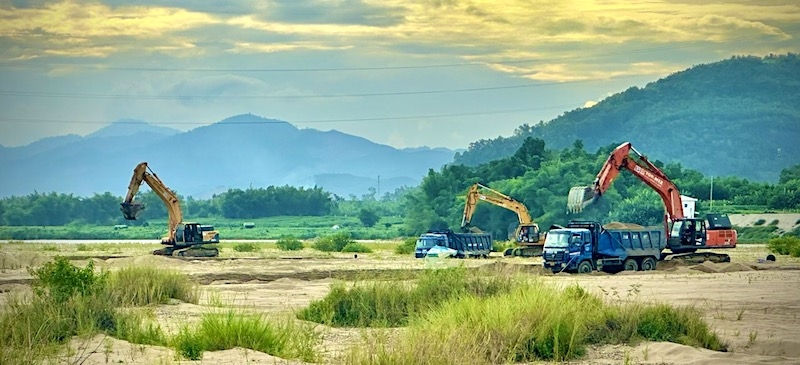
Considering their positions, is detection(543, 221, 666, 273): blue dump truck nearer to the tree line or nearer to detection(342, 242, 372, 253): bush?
detection(342, 242, 372, 253): bush

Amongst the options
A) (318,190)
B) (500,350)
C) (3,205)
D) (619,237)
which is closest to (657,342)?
(500,350)

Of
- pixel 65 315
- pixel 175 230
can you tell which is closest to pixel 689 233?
pixel 175 230

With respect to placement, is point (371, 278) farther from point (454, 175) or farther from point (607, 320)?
point (454, 175)

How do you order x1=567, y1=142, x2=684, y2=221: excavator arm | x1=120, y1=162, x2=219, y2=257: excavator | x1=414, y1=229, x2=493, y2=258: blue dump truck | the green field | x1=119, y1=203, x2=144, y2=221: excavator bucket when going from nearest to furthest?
x1=567, y1=142, x2=684, y2=221: excavator arm < x1=119, y1=203, x2=144, y2=221: excavator bucket < x1=120, y1=162, x2=219, y2=257: excavator < x1=414, y1=229, x2=493, y2=258: blue dump truck < the green field

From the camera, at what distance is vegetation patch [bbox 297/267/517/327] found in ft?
84.7

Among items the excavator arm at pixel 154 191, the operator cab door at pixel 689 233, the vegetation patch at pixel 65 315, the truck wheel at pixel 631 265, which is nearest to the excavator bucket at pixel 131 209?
the excavator arm at pixel 154 191

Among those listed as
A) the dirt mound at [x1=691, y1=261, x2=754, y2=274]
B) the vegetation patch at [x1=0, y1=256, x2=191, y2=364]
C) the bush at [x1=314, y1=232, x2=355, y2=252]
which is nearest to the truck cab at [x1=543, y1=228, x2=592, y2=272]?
the dirt mound at [x1=691, y1=261, x2=754, y2=274]

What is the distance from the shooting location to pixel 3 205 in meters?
172

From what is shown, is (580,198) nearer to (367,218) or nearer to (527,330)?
(527,330)

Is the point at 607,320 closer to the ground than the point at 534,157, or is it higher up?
closer to the ground

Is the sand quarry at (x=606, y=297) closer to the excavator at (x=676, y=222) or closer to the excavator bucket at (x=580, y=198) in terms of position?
the excavator at (x=676, y=222)

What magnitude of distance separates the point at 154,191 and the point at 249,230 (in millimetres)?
95898

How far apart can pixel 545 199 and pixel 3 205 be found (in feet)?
316

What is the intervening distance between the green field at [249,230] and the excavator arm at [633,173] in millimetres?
73497
